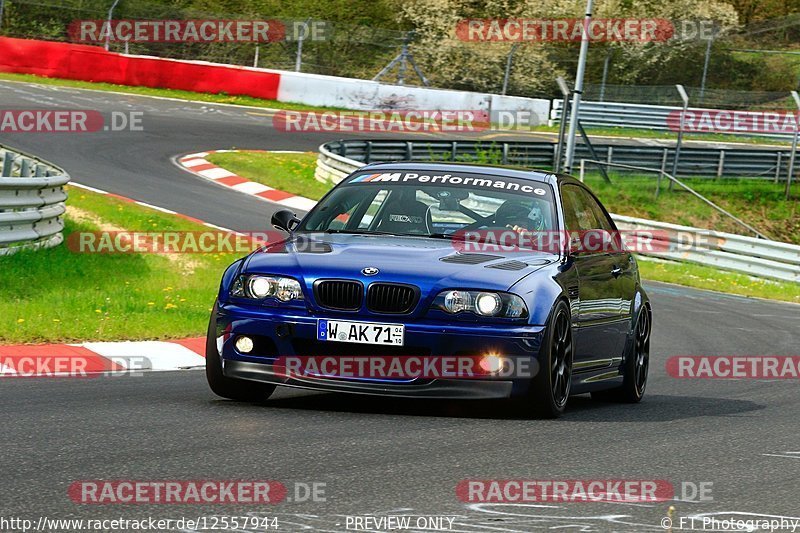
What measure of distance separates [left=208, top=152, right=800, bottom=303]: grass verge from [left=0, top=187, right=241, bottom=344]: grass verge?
9203 millimetres

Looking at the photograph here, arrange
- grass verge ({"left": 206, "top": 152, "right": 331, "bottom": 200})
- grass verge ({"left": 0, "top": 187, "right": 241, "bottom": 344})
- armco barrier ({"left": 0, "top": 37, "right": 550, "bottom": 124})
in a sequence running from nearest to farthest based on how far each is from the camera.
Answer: grass verge ({"left": 0, "top": 187, "right": 241, "bottom": 344}), grass verge ({"left": 206, "top": 152, "right": 331, "bottom": 200}), armco barrier ({"left": 0, "top": 37, "right": 550, "bottom": 124})

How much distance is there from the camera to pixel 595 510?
16.6ft

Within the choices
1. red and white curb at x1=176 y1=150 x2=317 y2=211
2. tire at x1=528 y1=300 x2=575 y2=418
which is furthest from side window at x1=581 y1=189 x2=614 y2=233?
red and white curb at x1=176 y1=150 x2=317 y2=211

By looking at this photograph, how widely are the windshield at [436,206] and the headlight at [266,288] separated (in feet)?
3.43

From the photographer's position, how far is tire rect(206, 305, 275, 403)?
7.43 meters

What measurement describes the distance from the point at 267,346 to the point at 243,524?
273 centimetres

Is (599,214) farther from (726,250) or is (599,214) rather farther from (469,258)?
(726,250)

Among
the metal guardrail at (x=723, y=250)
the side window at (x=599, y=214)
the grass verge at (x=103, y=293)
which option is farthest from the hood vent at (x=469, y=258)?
the metal guardrail at (x=723, y=250)

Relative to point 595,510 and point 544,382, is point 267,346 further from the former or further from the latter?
point 595,510

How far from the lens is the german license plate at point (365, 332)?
6969 mm

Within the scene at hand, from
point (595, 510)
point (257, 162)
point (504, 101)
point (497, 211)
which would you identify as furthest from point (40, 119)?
point (595, 510)

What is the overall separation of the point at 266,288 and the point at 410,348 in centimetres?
83

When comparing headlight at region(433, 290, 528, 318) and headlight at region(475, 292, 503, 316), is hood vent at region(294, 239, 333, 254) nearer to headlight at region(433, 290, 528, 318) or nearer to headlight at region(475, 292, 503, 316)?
headlight at region(433, 290, 528, 318)

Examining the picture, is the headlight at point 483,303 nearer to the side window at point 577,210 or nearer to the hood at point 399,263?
the hood at point 399,263
